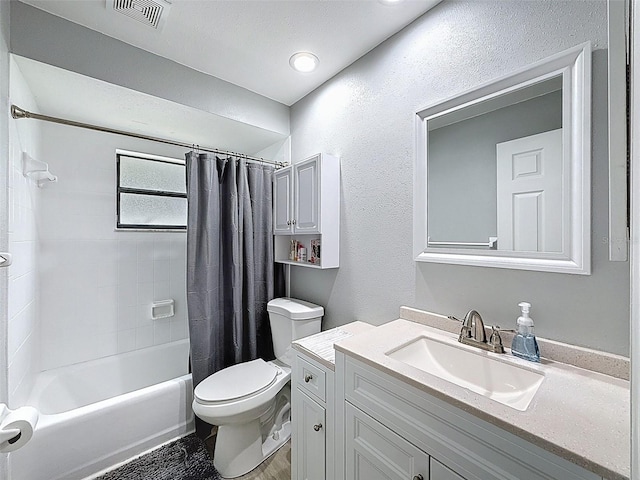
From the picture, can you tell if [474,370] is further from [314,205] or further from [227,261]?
[227,261]

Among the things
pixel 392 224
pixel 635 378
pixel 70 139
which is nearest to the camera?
pixel 635 378

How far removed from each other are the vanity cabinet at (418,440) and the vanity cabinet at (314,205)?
825 millimetres

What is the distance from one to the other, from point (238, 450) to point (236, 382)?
0.35m

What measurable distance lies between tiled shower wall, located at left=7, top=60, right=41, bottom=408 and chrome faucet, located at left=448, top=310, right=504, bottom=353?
6.95ft

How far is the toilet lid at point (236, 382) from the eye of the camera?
60.6 inches

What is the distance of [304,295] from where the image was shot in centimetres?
219

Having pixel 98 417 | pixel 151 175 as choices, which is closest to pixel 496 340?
pixel 98 417

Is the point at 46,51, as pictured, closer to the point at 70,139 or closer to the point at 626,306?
the point at 70,139

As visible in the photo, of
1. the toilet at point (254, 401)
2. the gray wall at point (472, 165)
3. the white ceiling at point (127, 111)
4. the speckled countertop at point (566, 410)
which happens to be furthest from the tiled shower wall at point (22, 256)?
the gray wall at point (472, 165)

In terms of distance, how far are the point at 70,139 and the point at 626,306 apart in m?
3.27

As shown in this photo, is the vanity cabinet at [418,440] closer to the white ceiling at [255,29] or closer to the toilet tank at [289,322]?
the toilet tank at [289,322]

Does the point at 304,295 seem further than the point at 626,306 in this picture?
Yes

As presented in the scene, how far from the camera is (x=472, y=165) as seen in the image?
4.19ft

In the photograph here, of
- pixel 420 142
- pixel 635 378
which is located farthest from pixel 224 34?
pixel 635 378
